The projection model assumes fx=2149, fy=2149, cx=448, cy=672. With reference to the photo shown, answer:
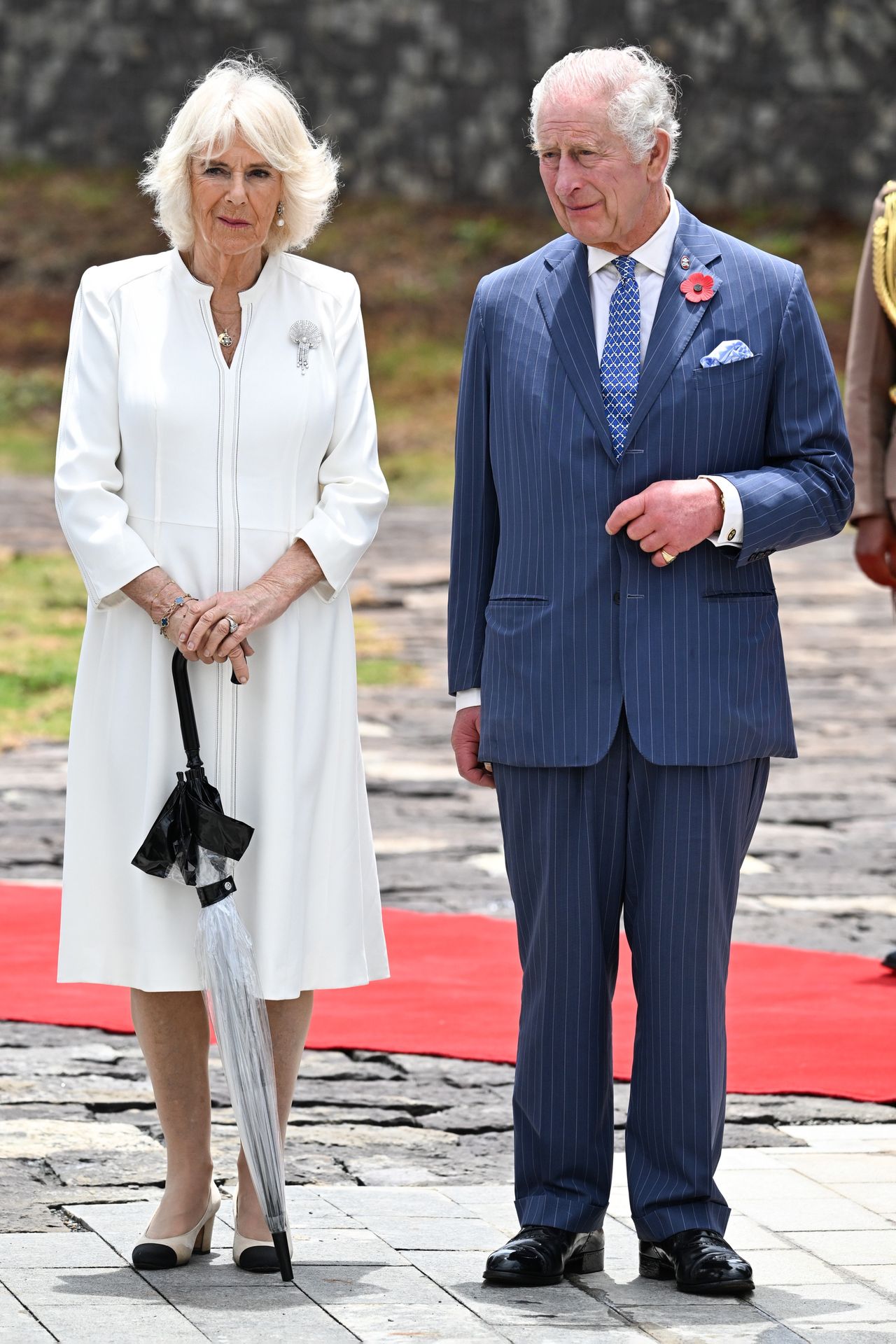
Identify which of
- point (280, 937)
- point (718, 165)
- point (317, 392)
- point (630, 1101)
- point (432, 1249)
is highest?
point (718, 165)

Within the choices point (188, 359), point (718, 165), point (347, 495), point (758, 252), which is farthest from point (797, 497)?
point (718, 165)

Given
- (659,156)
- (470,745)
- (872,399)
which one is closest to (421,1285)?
(470,745)

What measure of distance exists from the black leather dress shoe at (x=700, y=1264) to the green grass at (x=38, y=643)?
219 inches

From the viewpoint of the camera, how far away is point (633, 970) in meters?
3.16

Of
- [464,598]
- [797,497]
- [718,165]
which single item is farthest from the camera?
[718,165]

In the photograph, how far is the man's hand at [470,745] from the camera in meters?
3.28

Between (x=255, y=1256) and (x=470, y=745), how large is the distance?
0.82 m

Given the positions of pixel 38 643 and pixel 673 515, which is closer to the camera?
pixel 673 515

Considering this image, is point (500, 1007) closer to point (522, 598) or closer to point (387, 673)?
point (522, 598)

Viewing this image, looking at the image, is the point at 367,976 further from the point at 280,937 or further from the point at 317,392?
the point at 317,392

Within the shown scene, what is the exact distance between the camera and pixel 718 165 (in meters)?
19.5

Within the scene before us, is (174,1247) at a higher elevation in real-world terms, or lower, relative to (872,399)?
lower

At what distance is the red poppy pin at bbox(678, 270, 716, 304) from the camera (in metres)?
3.12

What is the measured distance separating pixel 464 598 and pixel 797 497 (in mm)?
536
